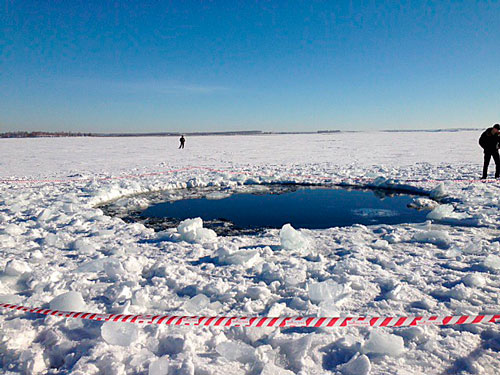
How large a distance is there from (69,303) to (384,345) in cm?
244

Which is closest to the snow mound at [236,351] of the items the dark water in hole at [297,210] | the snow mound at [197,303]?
the snow mound at [197,303]

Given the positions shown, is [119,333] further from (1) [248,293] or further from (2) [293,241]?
(2) [293,241]

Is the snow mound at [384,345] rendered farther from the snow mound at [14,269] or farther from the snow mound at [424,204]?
the snow mound at [424,204]

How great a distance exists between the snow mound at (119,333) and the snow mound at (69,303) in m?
0.51

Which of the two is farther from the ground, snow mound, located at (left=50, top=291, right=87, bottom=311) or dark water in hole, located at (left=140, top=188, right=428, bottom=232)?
snow mound, located at (left=50, top=291, right=87, bottom=311)

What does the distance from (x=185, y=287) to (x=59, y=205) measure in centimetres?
490

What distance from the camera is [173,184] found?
9883mm

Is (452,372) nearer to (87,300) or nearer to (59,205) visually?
(87,300)

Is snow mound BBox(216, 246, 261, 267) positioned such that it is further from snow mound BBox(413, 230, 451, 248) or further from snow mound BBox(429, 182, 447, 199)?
snow mound BBox(429, 182, 447, 199)

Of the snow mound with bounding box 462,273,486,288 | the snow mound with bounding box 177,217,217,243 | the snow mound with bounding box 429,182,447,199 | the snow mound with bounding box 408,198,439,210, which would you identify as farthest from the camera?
the snow mound with bounding box 429,182,447,199

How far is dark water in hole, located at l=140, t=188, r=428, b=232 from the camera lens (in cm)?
612

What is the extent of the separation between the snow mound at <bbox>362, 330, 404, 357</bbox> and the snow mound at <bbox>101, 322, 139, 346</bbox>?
1589 millimetres

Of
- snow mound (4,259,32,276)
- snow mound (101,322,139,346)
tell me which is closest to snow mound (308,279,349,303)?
snow mound (101,322,139,346)

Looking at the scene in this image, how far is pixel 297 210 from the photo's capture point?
7121mm
